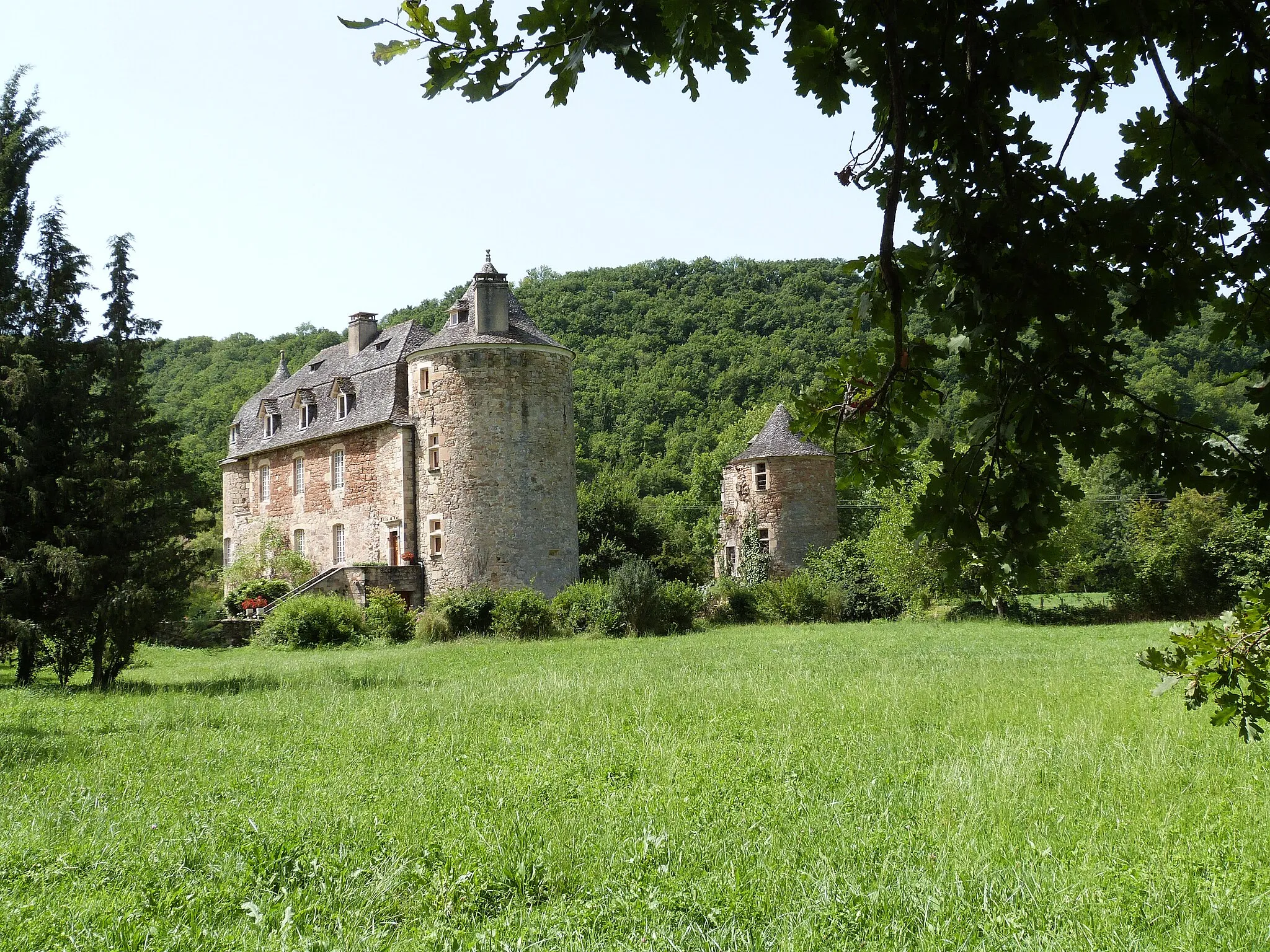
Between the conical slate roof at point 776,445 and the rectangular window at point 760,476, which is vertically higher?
the conical slate roof at point 776,445

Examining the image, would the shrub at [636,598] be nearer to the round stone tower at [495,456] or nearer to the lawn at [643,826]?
the round stone tower at [495,456]

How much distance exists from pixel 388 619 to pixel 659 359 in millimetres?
46853

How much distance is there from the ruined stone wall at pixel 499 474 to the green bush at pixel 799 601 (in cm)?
681

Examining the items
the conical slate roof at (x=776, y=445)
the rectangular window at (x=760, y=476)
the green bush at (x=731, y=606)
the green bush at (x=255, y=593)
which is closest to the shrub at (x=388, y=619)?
the green bush at (x=255, y=593)

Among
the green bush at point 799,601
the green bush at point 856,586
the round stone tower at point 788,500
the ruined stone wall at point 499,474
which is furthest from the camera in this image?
the round stone tower at point 788,500

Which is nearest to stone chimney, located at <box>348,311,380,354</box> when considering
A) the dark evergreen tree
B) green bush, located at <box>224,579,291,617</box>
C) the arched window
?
the arched window

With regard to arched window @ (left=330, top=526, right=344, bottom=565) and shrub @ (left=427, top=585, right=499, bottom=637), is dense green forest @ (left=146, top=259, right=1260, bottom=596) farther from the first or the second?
shrub @ (left=427, top=585, right=499, bottom=637)

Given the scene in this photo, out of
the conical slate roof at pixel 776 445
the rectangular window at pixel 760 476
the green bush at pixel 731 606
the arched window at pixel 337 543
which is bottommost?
the green bush at pixel 731 606

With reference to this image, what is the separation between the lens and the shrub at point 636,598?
2956 cm

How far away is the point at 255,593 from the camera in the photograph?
3522 cm

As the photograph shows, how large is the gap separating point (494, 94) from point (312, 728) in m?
9.54

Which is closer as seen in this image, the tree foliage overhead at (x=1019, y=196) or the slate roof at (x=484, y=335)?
the tree foliage overhead at (x=1019, y=196)

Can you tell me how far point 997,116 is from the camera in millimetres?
3240

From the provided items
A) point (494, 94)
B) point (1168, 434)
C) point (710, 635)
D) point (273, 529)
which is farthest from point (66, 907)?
point (273, 529)
